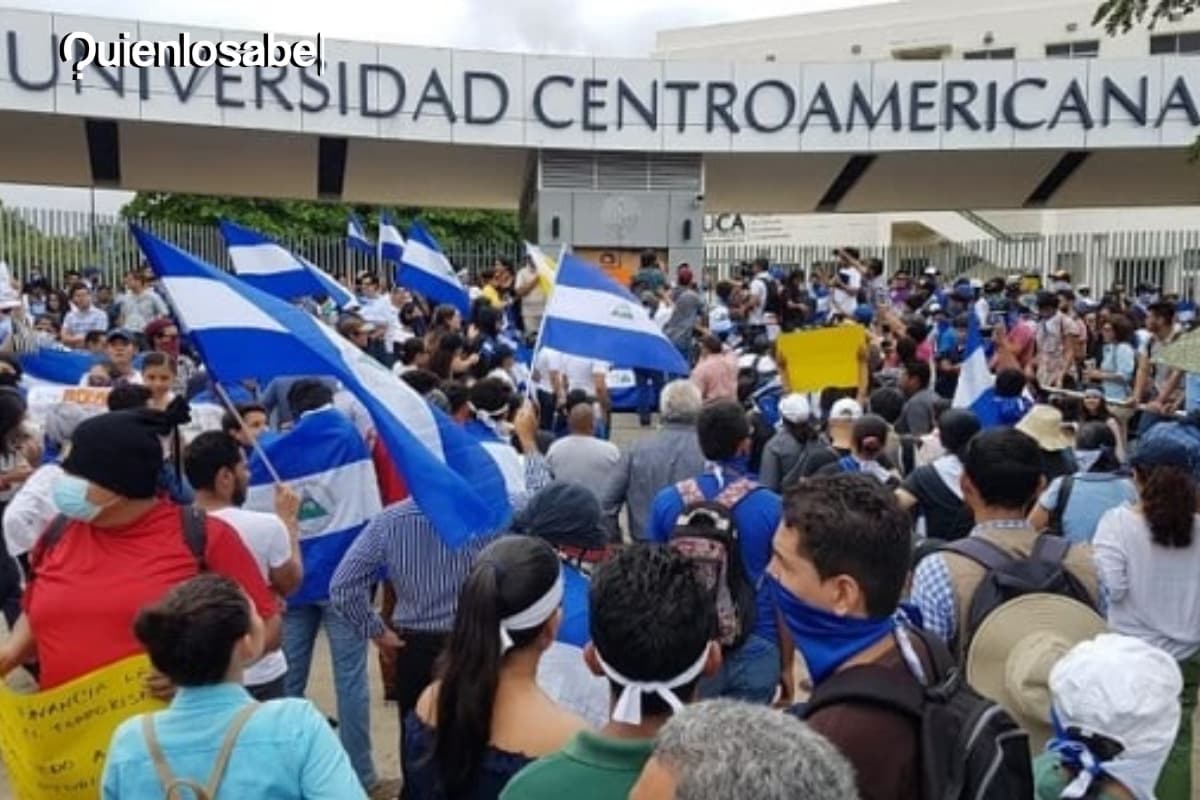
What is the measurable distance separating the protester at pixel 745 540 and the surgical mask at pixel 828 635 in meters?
2.12

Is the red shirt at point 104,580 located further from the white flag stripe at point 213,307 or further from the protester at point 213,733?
the white flag stripe at point 213,307

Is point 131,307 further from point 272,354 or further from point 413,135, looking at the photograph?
point 272,354

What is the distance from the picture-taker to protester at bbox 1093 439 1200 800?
4.34 metres

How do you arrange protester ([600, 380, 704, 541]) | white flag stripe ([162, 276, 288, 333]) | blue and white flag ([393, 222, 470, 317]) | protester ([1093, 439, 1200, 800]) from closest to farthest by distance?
1. protester ([1093, 439, 1200, 800])
2. white flag stripe ([162, 276, 288, 333])
3. protester ([600, 380, 704, 541])
4. blue and white flag ([393, 222, 470, 317])

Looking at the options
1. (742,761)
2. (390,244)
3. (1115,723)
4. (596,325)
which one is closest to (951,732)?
(1115,723)

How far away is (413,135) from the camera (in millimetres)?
24219

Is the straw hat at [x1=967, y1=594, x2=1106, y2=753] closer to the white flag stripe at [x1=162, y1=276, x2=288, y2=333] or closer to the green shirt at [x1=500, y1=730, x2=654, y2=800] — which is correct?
the green shirt at [x1=500, y1=730, x2=654, y2=800]

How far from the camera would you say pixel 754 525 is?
4996mm

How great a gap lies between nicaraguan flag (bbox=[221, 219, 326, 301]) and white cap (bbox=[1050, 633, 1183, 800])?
30.1 feet

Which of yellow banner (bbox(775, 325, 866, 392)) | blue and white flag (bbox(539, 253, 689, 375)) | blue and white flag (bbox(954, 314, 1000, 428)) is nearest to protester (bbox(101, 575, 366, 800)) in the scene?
blue and white flag (bbox(539, 253, 689, 375))

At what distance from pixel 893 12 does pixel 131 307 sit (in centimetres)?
4033

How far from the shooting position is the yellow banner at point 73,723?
3.56 metres

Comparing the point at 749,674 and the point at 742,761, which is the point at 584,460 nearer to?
the point at 749,674

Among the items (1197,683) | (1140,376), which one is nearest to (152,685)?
(1197,683)
